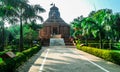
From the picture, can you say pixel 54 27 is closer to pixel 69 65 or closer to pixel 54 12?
pixel 54 12

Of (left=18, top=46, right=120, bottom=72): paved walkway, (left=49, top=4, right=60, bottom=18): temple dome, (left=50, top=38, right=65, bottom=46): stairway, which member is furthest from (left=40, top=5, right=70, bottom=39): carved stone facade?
(left=18, top=46, right=120, bottom=72): paved walkway

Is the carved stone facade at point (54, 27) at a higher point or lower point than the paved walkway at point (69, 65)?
higher

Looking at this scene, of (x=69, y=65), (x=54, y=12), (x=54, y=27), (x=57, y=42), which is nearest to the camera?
(x=69, y=65)

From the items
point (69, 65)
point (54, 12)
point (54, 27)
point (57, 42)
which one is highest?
A: point (54, 12)

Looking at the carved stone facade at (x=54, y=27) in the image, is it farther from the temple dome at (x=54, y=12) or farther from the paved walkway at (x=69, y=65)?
the paved walkway at (x=69, y=65)

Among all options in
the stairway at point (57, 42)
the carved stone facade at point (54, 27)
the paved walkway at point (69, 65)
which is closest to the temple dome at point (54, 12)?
the carved stone facade at point (54, 27)

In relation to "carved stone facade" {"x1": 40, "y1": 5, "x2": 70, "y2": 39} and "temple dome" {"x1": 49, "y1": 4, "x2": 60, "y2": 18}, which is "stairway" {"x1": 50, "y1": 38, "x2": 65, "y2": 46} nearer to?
"carved stone facade" {"x1": 40, "y1": 5, "x2": 70, "y2": 39}

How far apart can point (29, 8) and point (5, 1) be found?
14.5 metres

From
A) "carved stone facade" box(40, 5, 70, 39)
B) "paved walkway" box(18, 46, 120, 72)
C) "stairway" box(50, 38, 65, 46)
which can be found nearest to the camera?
"paved walkway" box(18, 46, 120, 72)

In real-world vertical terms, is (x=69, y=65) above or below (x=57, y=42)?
below

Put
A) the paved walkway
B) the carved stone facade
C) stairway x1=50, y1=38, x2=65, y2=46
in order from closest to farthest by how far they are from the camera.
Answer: the paved walkway < stairway x1=50, y1=38, x2=65, y2=46 < the carved stone facade

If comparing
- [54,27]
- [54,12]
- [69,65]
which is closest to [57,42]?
[54,27]

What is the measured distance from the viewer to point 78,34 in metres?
70.2

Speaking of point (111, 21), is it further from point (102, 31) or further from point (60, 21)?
point (60, 21)
